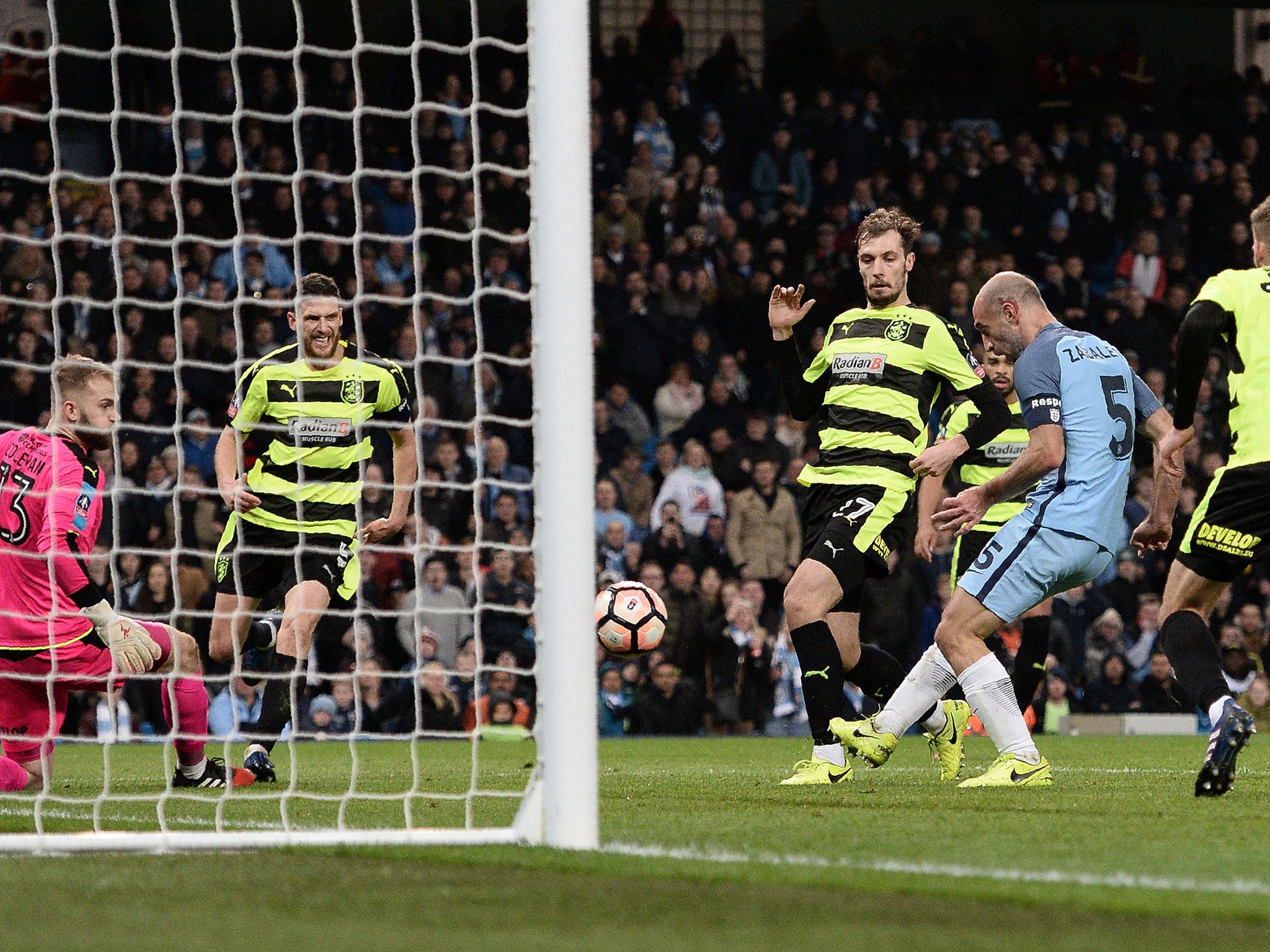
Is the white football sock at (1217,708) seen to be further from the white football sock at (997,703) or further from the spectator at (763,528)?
the spectator at (763,528)

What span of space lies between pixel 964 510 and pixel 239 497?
3039mm

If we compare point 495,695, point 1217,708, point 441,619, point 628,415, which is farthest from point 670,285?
point 1217,708

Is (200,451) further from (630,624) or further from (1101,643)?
(1101,643)

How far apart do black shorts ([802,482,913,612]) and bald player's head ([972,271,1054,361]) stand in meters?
0.76

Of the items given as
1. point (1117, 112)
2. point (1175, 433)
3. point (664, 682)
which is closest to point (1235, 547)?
point (1175, 433)

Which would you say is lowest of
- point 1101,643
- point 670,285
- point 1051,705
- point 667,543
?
point 1051,705

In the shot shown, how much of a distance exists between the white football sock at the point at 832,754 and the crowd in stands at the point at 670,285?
417 cm

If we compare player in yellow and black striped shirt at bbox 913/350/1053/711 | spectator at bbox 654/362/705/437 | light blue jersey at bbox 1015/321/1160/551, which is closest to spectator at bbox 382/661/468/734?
spectator at bbox 654/362/705/437

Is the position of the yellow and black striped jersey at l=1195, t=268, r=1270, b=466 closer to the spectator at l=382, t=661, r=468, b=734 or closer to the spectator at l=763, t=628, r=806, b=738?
the spectator at l=382, t=661, r=468, b=734

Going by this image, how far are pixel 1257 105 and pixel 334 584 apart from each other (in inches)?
582

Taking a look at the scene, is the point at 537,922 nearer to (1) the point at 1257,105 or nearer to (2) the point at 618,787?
(2) the point at 618,787

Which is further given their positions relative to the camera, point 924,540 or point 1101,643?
point 1101,643

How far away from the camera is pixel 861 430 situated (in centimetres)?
722

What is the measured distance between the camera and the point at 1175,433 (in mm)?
6297
